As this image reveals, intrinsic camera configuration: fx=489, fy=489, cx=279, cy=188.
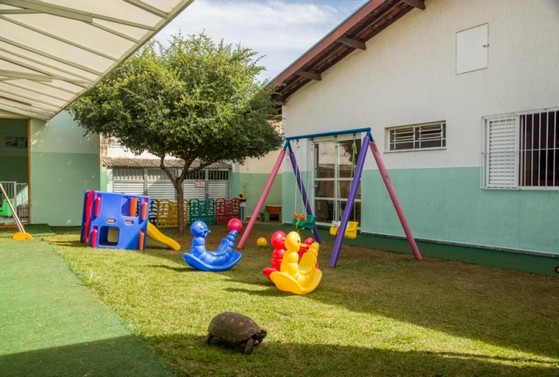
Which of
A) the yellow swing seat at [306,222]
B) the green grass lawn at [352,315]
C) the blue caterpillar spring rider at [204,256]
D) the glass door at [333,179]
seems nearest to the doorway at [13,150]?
the glass door at [333,179]

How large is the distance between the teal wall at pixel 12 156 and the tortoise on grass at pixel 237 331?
16.8m

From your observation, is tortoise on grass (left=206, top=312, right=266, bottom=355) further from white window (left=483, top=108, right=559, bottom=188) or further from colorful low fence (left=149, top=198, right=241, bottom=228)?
colorful low fence (left=149, top=198, right=241, bottom=228)

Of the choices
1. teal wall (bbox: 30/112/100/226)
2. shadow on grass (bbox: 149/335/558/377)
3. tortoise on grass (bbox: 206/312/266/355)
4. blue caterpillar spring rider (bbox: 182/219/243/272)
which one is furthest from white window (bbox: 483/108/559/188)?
teal wall (bbox: 30/112/100/226)

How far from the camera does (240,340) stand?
12.0 ft

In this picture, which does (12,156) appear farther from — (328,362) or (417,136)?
(328,362)

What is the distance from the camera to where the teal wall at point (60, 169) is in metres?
13.9

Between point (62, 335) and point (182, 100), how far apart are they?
24.5 ft

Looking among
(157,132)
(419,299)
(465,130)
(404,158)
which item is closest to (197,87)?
(157,132)

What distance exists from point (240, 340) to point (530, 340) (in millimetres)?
2528

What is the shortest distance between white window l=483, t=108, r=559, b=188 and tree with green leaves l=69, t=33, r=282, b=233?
5.19 meters

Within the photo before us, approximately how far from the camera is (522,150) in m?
9.37

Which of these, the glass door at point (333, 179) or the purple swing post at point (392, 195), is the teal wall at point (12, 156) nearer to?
the glass door at point (333, 179)

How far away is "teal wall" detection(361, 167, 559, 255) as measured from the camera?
9.05 m

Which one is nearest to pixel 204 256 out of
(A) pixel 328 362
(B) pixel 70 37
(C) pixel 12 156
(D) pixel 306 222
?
(D) pixel 306 222
